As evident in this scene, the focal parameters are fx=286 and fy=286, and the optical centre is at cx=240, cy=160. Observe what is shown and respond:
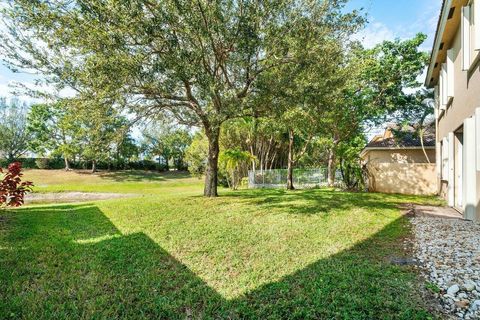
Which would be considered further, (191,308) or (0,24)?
(0,24)

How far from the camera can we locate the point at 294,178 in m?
22.4

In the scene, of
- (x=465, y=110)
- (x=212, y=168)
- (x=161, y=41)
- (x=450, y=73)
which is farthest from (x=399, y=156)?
(x=161, y=41)

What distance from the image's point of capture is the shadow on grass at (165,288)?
10.1 feet

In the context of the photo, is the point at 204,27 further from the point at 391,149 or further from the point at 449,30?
the point at 391,149

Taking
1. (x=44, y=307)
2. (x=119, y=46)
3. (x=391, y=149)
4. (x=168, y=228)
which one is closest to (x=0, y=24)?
(x=119, y=46)

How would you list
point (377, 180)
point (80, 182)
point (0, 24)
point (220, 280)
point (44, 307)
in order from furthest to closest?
point (80, 182), point (377, 180), point (0, 24), point (220, 280), point (44, 307)

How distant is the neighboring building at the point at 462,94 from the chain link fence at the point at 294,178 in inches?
437

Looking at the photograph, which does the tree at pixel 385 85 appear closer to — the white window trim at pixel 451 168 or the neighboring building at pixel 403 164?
the neighboring building at pixel 403 164

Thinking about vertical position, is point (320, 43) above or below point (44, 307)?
above

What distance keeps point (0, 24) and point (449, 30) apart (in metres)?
13.4

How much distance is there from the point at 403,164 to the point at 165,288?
1579 cm

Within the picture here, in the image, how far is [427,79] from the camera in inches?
558

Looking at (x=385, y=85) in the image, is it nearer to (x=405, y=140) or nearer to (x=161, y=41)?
(x=405, y=140)

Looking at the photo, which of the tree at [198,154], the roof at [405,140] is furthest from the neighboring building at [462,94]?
the tree at [198,154]
